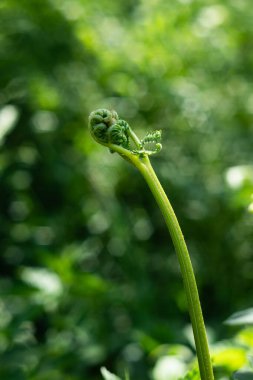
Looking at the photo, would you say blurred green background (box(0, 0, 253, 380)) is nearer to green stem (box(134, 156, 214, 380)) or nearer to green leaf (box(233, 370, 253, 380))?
green leaf (box(233, 370, 253, 380))

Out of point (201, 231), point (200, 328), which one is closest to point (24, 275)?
point (201, 231)

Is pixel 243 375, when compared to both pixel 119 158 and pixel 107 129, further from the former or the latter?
pixel 119 158

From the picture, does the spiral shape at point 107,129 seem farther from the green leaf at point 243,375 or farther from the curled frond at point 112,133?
the green leaf at point 243,375

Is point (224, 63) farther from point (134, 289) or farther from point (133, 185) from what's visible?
point (134, 289)

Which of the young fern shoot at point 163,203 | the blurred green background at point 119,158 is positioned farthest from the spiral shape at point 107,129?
the blurred green background at point 119,158

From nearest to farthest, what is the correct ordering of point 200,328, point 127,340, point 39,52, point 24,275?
1. point 200,328
2. point 24,275
3. point 127,340
4. point 39,52

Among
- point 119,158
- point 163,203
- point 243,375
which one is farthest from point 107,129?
point 119,158

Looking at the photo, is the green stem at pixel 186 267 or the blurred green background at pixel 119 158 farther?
the blurred green background at pixel 119 158
